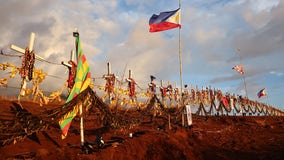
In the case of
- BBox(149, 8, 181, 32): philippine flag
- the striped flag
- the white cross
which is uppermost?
BBox(149, 8, 181, 32): philippine flag

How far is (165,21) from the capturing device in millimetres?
19375

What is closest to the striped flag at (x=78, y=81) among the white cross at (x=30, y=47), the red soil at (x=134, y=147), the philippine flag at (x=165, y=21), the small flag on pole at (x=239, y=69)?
the red soil at (x=134, y=147)

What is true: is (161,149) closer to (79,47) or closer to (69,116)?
(69,116)

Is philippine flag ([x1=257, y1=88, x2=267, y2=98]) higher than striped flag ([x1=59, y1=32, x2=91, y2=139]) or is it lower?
higher

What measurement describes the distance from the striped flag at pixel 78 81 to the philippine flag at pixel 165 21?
1029 cm

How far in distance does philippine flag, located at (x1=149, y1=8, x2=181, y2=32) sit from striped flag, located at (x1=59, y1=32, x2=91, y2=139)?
10.3m

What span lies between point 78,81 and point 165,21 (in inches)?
457

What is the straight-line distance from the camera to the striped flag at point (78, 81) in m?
9.05

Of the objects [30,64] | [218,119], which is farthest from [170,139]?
[218,119]

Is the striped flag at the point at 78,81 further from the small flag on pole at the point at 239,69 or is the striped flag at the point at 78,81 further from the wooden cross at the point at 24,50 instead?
the small flag on pole at the point at 239,69

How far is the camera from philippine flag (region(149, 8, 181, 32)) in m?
19.3

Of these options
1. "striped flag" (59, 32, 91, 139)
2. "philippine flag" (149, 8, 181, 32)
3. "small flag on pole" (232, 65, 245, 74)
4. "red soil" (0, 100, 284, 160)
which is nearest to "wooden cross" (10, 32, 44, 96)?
"red soil" (0, 100, 284, 160)

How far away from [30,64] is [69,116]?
→ 586cm

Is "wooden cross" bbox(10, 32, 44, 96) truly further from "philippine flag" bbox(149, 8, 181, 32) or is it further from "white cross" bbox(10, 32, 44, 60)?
"philippine flag" bbox(149, 8, 181, 32)
